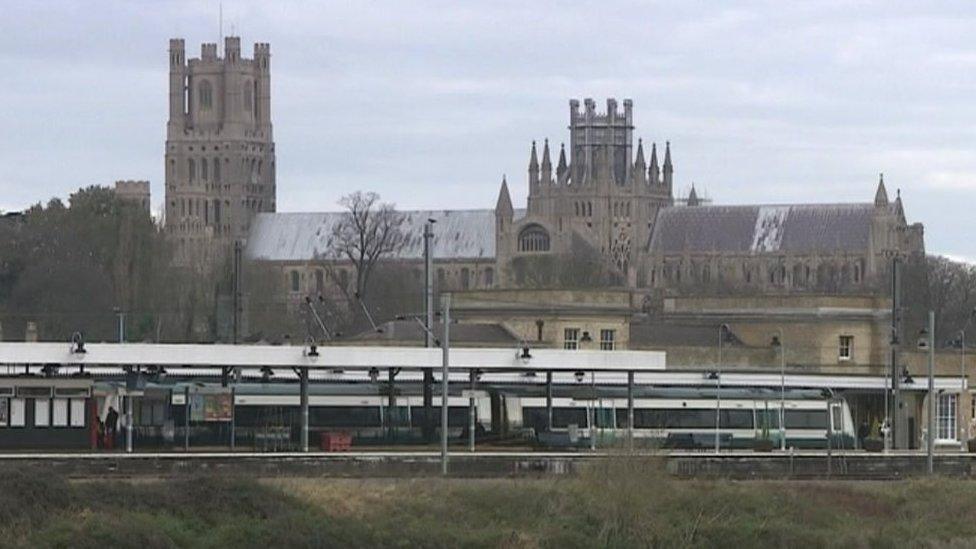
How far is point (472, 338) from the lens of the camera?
92.3m

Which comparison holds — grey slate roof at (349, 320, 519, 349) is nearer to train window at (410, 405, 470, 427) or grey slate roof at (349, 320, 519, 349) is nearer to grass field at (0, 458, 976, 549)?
train window at (410, 405, 470, 427)

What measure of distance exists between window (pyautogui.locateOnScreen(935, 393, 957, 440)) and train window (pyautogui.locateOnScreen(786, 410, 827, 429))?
1144cm

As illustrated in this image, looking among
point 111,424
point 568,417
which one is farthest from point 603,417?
point 111,424

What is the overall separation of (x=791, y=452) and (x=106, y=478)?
19.3m

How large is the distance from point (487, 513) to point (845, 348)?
44.0 metres

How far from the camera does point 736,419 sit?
7619 cm

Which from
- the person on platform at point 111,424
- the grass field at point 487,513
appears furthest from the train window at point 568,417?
the grass field at point 487,513

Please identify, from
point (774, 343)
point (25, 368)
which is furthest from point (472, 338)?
point (25, 368)

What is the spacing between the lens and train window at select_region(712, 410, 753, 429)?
76000mm

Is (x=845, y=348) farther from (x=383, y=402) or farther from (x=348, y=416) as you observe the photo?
(x=348, y=416)

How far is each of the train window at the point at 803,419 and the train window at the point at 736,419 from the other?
127 centimetres

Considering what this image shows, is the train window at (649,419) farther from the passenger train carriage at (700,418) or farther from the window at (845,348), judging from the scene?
the window at (845,348)

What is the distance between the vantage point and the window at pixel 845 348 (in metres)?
97.8

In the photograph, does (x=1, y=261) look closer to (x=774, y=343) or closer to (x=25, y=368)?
(x=774, y=343)
